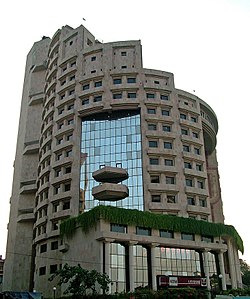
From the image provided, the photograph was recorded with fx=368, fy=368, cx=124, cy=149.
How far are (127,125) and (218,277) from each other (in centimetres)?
2688

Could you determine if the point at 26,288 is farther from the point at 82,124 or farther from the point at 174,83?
the point at 174,83

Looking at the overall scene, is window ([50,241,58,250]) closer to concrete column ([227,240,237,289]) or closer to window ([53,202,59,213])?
window ([53,202,59,213])

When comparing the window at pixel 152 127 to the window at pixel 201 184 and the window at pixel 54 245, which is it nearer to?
the window at pixel 201 184

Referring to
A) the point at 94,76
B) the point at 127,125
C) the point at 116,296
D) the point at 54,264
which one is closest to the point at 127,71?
the point at 94,76

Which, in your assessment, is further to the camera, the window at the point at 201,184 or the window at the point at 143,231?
the window at the point at 201,184

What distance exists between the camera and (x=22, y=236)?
67.9m

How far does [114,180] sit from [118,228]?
13308mm

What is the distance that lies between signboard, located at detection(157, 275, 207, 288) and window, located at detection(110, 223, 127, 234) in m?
7.15

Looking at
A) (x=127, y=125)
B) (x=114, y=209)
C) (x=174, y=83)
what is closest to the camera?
(x=114, y=209)

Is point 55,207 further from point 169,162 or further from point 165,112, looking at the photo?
point 165,112

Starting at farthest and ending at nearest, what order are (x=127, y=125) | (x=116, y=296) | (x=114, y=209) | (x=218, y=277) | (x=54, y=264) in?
1. (x=127, y=125)
2. (x=54, y=264)
3. (x=218, y=277)
4. (x=114, y=209)
5. (x=116, y=296)

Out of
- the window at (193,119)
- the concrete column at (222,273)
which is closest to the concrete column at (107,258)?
the concrete column at (222,273)

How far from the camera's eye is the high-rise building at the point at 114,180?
152 feet

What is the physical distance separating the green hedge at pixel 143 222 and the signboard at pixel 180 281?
246 inches
